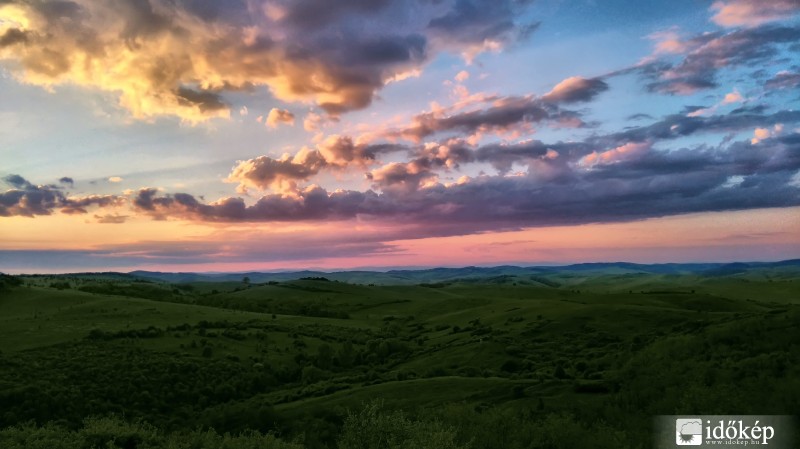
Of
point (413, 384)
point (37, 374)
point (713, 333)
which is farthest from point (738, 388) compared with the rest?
point (37, 374)

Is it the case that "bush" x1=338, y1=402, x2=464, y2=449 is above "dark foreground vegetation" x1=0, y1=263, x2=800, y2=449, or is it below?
above

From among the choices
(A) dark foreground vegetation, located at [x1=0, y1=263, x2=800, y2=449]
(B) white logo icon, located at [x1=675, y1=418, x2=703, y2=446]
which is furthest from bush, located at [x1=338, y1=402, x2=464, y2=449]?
(B) white logo icon, located at [x1=675, y1=418, x2=703, y2=446]

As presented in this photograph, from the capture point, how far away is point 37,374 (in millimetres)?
62688

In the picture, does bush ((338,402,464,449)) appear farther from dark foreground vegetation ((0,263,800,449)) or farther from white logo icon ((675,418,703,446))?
white logo icon ((675,418,703,446))

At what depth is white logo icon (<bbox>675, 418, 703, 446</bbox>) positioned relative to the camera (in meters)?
31.8

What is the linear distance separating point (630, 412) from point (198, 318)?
94.7 m

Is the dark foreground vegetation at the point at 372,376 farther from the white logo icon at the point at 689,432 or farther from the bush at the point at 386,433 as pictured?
the white logo icon at the point at 689,432

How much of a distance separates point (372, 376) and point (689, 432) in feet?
148

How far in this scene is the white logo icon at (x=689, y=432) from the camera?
31828 mm

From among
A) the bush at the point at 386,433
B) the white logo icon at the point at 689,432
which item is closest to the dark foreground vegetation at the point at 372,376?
the bush at the point at 386,433

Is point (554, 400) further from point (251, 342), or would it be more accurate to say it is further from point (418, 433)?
point (251, 342)

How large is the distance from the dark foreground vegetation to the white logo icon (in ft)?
6.31

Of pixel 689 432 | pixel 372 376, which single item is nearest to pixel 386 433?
pixel 689 432

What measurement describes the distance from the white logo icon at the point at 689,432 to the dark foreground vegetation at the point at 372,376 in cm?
192
